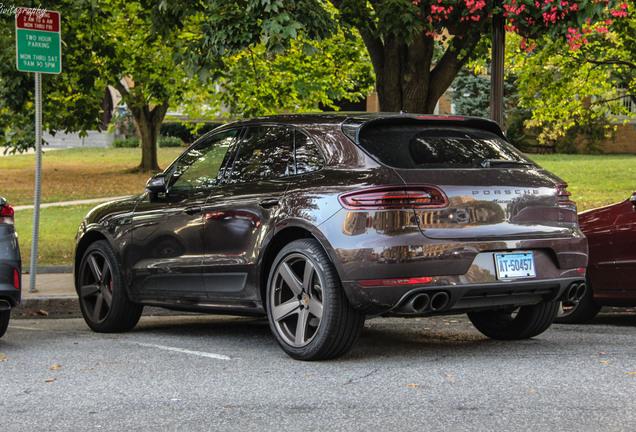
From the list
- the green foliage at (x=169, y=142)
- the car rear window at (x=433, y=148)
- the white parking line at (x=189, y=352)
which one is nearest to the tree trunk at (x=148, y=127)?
the green foliage at (x=169, y=142)

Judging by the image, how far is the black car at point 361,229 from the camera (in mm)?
5680

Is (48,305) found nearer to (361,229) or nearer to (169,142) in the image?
(361,229)

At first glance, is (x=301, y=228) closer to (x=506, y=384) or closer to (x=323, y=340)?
(x=323, y=340)

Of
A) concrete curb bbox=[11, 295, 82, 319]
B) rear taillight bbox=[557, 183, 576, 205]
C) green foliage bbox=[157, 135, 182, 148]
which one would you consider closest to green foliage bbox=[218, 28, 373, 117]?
concrete curb bbox=[11, 295, 82, 319]

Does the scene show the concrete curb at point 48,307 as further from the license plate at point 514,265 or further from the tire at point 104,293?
the license plate at point 514,265

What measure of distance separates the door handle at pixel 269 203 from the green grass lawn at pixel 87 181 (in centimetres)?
784

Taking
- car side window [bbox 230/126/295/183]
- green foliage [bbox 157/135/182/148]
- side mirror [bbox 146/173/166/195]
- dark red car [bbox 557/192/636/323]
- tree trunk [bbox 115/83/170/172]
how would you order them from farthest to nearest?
1. green foliage [bbox 157/135/182/148]
2. tree trunk [bbox 115/83/170/172]
3. dark red car [bbox 557/192/636/323]
4. side mirror [bbox 146/173/166/195]
5. car side window [bbox 230/126/295/183]

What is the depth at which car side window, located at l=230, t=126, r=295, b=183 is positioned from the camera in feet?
21.6

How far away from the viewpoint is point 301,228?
6.14 meters

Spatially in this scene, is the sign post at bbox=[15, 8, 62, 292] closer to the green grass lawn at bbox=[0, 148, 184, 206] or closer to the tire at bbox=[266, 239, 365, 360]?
the tire at bbox=[266, 239, 365, 360]

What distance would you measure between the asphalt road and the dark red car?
0.40 m

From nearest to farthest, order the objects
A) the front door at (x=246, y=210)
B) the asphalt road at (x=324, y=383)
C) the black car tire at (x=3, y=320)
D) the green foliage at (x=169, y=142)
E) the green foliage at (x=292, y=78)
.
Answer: the asphalt road at (x=324, y=383) < the front door at (x=246, y=210) < the black car tire at (x=3, y=320) < the green foliage at (x=292, y=78) < the green foliage at (x=169, y=142)

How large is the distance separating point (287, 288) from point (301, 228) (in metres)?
0.47

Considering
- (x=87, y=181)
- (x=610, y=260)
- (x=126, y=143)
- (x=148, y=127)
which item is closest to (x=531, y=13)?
(x=610, y=260)
